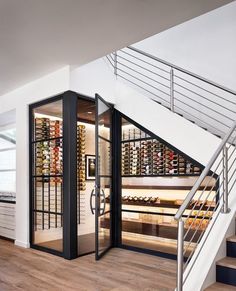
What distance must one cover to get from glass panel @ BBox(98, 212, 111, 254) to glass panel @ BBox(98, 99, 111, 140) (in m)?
1.31

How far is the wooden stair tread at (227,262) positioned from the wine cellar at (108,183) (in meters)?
1.50

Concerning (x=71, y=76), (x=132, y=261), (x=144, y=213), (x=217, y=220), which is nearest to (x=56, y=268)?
(x=132, y=261)

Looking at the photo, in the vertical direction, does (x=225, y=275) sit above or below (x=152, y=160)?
below

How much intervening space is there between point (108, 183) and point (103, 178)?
0.99 ft

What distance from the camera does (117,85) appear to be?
525 cm

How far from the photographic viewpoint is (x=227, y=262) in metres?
2.55

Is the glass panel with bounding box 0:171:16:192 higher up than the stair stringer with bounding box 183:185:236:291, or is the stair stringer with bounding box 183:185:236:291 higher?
the glass panel with bounding box 0:171:16:192

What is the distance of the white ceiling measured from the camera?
271cm

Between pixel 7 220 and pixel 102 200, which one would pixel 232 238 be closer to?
pixel 102 200

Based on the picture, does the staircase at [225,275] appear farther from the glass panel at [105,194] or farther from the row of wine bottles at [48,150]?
the row of wine bottles at [48,150]

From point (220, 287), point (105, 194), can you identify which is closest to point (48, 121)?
point (105, 194)

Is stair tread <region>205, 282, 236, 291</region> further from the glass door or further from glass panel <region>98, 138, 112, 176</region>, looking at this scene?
glass panel <region>98, 138, 112, 176</region>

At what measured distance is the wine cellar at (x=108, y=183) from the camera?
4363mm

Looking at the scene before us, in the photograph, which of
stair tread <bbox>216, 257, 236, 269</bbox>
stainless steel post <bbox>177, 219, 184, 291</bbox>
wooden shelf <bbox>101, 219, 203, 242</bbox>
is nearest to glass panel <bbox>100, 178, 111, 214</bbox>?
wooden shelf <bbox>101, 219, 203, 242</bbox>
